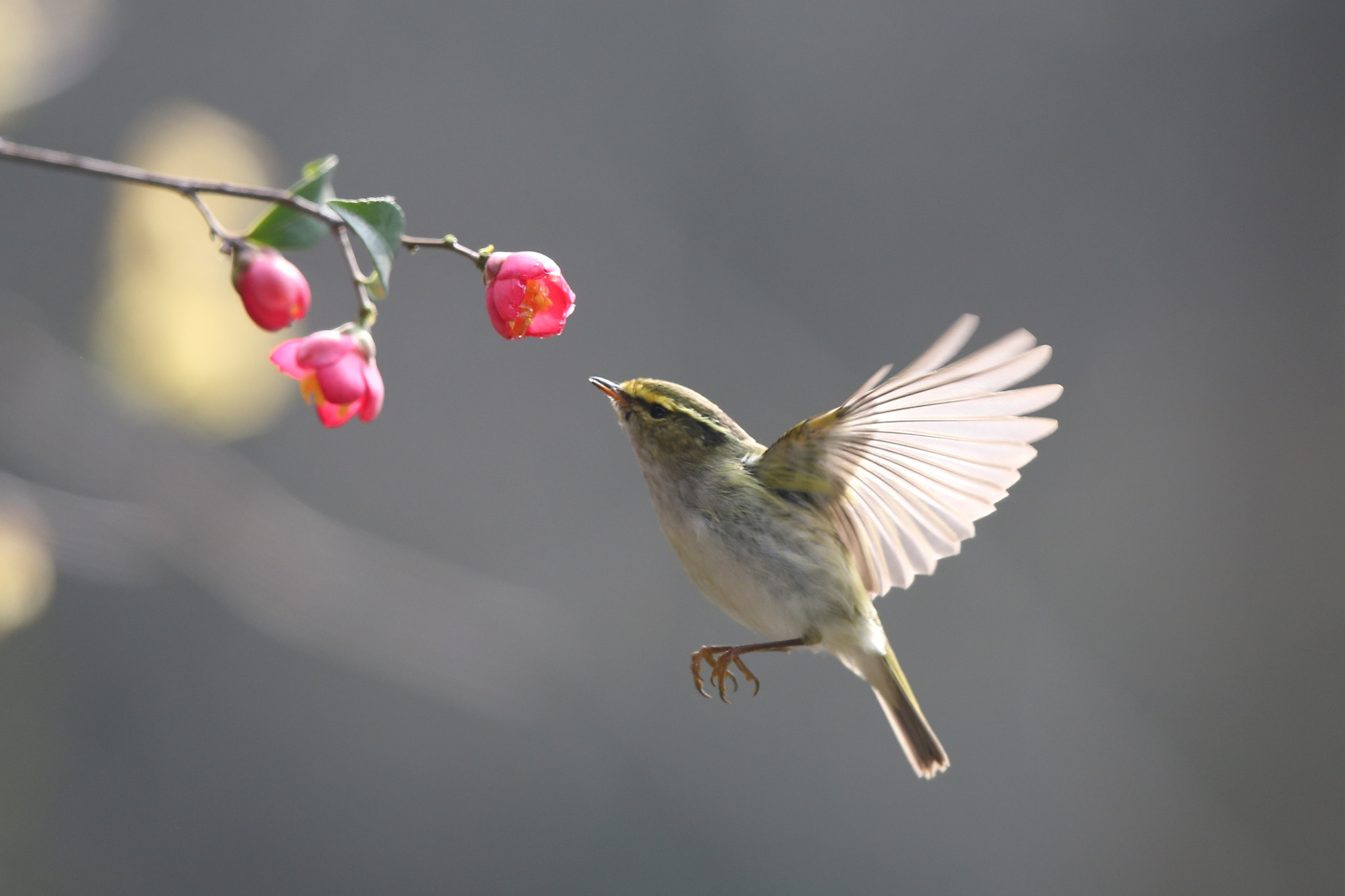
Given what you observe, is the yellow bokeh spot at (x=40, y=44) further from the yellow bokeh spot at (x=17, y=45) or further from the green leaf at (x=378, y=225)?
the green leaf at (x=378, y=225)

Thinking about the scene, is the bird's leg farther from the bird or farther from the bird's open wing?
the bird's open wing

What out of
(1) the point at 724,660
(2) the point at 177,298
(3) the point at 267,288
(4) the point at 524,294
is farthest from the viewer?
(2) the point at 177,298

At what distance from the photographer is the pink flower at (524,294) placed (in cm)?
72

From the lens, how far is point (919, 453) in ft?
3.44

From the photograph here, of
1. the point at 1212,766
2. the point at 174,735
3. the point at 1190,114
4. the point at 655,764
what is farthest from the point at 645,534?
the point at 1190,114

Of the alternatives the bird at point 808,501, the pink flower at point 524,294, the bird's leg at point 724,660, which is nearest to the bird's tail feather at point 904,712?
the bird at point 808,501

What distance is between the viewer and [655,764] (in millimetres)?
2740

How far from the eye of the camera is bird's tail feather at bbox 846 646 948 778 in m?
1.25

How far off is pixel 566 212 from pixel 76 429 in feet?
4.11

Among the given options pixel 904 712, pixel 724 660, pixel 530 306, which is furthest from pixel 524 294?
pixel 904 712

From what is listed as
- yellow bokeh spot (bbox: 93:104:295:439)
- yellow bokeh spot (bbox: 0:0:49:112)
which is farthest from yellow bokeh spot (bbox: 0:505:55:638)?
yellow bokeh spot (bbox: 0:0:49:112)

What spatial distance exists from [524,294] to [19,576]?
728mm

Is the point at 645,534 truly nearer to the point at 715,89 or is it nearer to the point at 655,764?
the point at 655,764

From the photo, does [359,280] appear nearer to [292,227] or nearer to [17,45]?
[292,227]
